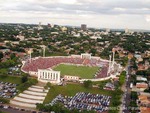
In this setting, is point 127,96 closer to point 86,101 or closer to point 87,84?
point 87,84

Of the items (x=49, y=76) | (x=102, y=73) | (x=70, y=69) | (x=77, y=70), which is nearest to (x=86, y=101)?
(x=49, y=76)

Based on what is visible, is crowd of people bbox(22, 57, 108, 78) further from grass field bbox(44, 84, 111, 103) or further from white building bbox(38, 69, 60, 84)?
grass field bbox(44, 84, 111, 103)

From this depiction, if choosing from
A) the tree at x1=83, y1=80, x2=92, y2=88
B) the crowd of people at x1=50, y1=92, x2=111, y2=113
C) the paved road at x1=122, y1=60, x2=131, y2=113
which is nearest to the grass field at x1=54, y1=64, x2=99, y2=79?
the tree at x1=83, y1=80, x2=92, y2=88

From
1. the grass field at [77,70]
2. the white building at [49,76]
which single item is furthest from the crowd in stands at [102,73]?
the white building at [49,76]

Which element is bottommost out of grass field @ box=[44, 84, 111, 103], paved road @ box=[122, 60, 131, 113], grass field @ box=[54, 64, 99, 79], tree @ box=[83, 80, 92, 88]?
paved road @ box=[122, 60, 131, 113]

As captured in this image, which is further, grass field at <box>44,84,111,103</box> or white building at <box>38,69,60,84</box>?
white building at <box>38,69,60,84</box>
